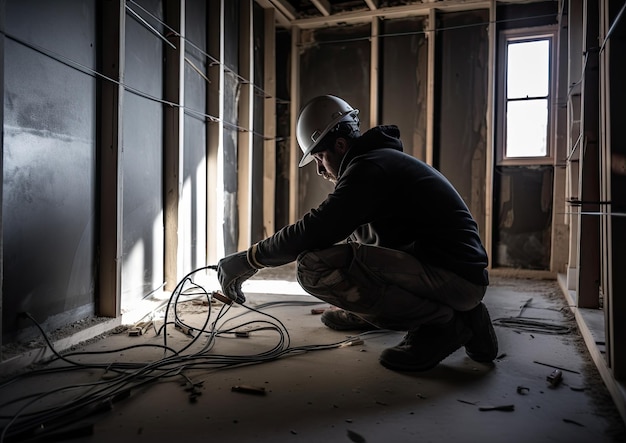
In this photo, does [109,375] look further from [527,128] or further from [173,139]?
[527,128]

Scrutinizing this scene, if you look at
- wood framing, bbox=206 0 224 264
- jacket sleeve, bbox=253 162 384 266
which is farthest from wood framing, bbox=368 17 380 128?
jacket sleeve, bbox=253 162 384 266

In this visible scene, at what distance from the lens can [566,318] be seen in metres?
2.56

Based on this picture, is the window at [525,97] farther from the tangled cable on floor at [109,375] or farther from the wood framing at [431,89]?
the tangled cable on floor at [109,375]

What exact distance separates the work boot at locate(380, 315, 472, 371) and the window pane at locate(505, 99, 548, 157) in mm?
2953

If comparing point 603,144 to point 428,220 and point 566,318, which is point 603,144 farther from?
point 566,318

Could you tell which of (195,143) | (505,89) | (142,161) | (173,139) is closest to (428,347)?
(142,161)

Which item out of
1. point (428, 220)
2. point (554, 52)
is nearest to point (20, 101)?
point (428, 220)

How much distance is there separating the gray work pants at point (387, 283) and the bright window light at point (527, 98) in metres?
2.94

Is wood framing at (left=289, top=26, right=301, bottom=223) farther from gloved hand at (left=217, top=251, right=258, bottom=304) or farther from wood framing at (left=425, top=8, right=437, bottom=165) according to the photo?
gloved hand at (left=217, top=251, right=258, bottom=304)

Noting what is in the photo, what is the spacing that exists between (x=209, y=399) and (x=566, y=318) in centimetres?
198

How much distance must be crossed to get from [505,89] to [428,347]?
3.26 m

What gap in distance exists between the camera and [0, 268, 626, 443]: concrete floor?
4.09 ft

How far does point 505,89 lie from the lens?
4.24 m

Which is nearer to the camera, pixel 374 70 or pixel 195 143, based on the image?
pixel 195 143
